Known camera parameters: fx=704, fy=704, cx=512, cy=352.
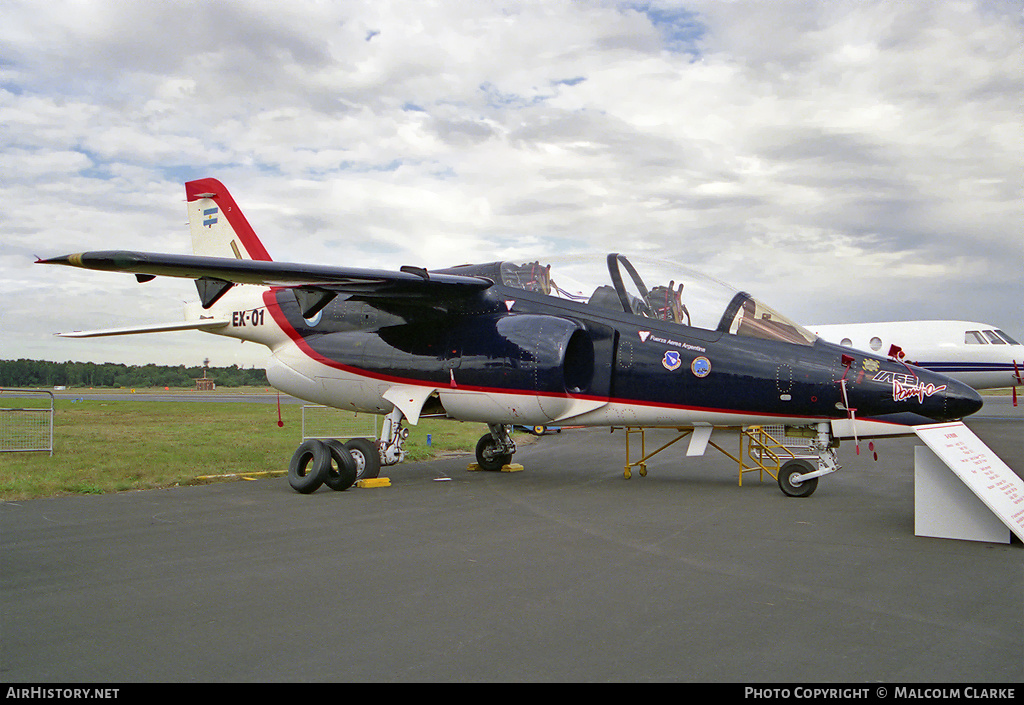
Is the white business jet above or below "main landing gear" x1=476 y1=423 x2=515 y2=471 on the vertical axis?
above

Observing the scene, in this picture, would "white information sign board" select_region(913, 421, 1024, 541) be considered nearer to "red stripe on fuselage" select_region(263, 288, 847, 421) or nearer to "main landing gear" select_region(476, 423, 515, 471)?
"red stripe on fuselage" select_region(263, 288, 847, 421)

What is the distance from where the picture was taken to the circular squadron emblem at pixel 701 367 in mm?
8789

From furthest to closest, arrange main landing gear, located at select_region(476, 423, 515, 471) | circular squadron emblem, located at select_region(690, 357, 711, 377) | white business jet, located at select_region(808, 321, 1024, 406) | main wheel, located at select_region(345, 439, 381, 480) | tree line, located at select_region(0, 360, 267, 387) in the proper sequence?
Answer: tree line, located at select_region(0, 360, 267, 387), white business jet, located at select_region(808, 321, 1024, 406), main landing gear, located at select_region(476, 423, 515, 471), main wheel, located at select_region(345, 439, 381, 480), circular squadron emblem, located at select_region(690, 357, 711, 377)

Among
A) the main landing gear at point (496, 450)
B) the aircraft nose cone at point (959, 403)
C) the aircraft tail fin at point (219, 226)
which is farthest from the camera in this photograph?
the aircraft tail fin at point (219, 226)

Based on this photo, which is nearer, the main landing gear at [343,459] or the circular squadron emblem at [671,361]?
the circular squadron emblem at [671,361]

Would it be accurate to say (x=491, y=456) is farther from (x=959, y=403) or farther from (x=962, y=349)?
(x=962, y=349)

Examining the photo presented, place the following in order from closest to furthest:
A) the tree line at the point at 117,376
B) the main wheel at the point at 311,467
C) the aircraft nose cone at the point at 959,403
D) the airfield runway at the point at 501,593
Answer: the airfield runway at the point at 501,593
the aircraft nose cone at the point at 959,403
the main wheel at the point at 311,467
the tree line at the point at 117,376

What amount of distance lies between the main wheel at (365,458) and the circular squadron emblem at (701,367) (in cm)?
461

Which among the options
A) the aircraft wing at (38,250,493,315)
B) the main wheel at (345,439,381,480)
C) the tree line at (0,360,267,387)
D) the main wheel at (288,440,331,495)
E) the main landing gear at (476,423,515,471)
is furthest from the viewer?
the tree line at (0,360,267,387)

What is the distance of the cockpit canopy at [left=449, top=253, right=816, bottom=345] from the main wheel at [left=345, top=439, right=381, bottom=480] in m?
3.12

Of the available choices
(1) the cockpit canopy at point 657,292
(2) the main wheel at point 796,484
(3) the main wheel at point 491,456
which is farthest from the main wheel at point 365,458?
(2) the main wheel at point 796,484

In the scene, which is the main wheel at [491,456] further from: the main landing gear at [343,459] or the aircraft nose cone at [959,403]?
the aircraft nose cone at [959,403]

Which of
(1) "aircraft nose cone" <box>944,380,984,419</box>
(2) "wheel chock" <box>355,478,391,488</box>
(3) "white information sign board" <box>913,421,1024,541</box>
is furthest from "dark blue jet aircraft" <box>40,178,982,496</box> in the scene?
(3) "white information sign board" <box>913,421,1024,541</box>

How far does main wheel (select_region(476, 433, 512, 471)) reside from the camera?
1201cm
